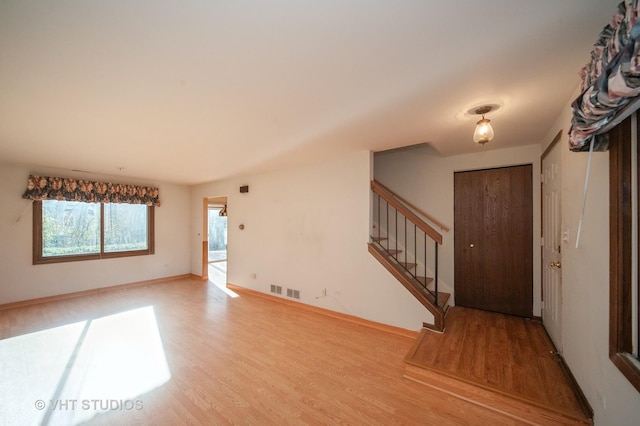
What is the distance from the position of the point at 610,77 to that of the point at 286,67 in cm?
156

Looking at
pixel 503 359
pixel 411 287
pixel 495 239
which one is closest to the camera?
pixel 503 359

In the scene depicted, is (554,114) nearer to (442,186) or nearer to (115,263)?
(442,186)

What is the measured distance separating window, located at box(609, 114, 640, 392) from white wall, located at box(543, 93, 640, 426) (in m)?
0.10

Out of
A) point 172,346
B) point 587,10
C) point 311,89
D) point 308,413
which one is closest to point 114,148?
point 172,346

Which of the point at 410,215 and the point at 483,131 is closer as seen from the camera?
the point at 483,131

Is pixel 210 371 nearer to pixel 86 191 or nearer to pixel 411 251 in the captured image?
pixel 411 251

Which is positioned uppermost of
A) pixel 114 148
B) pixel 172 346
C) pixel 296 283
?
pixel 114 148

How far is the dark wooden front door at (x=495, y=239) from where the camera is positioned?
3.29 meters

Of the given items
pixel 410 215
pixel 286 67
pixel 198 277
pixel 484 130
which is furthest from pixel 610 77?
pixel 198 277

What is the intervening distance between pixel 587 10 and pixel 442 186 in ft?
9.18

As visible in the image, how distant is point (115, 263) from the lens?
521 centimetres

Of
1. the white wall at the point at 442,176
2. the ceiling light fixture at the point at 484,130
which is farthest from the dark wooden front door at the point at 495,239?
the ceiling light fixture at the point at 484,130

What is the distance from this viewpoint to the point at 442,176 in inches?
151

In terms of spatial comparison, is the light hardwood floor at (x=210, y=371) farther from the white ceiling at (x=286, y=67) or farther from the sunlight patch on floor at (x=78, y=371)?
the white ceiling at (x=286, y=67)
